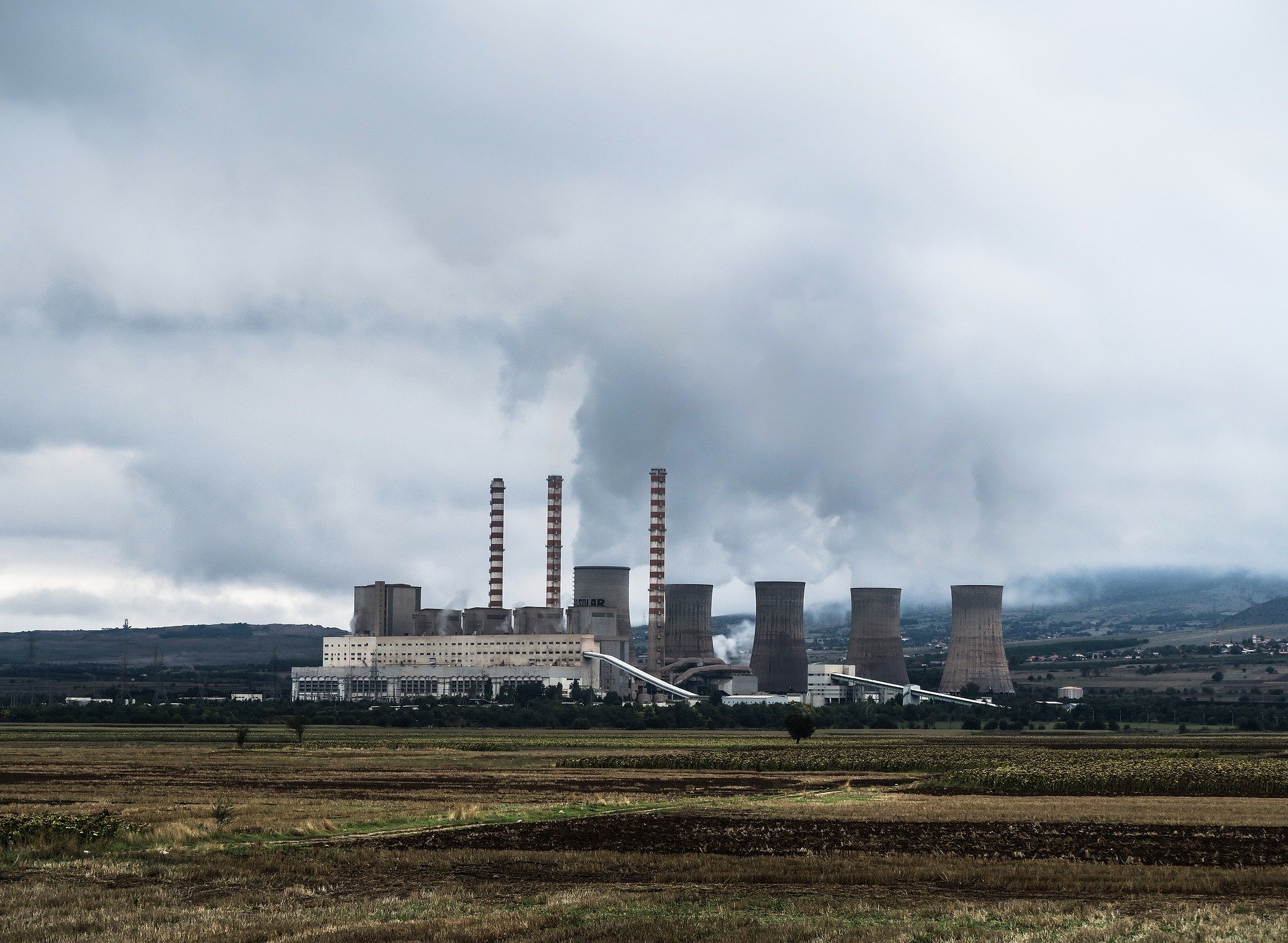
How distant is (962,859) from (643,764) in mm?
39861

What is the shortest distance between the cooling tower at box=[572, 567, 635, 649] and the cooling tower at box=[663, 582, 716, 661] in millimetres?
7273

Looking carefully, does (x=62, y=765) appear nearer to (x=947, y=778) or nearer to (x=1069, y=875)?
(x=947, y=778)

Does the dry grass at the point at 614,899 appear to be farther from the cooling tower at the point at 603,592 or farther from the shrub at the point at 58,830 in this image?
the cooling tower at the point at 603,592

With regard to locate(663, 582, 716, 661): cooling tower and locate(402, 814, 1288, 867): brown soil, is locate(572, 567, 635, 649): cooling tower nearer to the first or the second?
locate(663, 582, 716, 661): cooling tower

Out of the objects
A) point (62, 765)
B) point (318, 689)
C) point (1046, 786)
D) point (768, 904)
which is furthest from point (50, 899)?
point (318, 689)

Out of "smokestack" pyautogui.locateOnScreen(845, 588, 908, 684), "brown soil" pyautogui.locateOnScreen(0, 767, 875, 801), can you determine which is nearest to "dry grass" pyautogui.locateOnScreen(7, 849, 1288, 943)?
"brown soil" pyautogui.locateOnScreen(0, 767, 875, 801)

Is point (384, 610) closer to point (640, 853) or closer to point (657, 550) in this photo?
point (657, 550)

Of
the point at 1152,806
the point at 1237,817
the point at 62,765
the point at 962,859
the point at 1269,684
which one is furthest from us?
the point at 1269,684

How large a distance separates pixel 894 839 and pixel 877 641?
135 m

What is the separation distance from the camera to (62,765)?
6316 cm

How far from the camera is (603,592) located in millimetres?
180125

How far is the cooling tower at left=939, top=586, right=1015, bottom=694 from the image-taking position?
15812cm

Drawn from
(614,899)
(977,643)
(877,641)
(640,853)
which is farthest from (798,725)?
(877,641)

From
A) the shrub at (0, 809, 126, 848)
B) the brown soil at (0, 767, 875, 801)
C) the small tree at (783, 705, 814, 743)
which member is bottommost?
the small tree at (783, 705, 814, 743)
